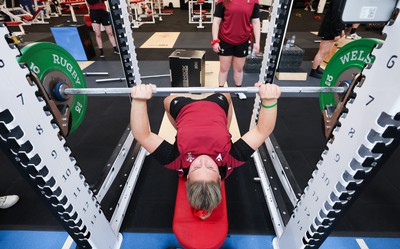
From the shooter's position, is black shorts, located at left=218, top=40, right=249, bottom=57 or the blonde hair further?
black shorts, located at left=218, top=40, right=249, bottom=57

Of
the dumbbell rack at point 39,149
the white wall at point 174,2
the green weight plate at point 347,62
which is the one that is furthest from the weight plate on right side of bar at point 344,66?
the white wall at point 174,2

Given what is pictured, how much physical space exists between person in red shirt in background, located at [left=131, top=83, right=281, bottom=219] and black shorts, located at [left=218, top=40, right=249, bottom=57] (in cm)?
143

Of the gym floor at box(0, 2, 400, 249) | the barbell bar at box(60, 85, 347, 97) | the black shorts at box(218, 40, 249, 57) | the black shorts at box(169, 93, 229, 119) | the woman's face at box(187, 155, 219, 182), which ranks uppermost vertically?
the barbell bar at box(60, 85, 347, 97)

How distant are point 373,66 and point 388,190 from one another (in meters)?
1.73

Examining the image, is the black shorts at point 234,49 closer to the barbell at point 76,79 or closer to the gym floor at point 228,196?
the gym floor at point 228,196

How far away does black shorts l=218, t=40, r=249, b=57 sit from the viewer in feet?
8.60

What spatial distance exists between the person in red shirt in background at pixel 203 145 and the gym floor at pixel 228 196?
0.56 m

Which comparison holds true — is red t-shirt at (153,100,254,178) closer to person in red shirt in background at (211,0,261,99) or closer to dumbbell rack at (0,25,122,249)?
dumbbell rack at (0,25,122,249)

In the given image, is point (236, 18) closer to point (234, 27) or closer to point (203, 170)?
point (234, 27)

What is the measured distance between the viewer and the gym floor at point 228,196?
157 cm

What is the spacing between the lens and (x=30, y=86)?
2.82 ft

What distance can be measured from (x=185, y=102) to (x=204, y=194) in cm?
78

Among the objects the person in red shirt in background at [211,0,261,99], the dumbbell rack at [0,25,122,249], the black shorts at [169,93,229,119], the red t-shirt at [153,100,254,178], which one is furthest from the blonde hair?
the person in red shirt in background at [211,0,261,99]

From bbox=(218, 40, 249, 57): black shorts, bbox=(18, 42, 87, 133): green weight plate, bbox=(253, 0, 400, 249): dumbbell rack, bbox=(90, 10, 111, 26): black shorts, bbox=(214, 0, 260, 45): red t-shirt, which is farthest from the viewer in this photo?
bbox=(90, 10, 111, 26): black shorts
